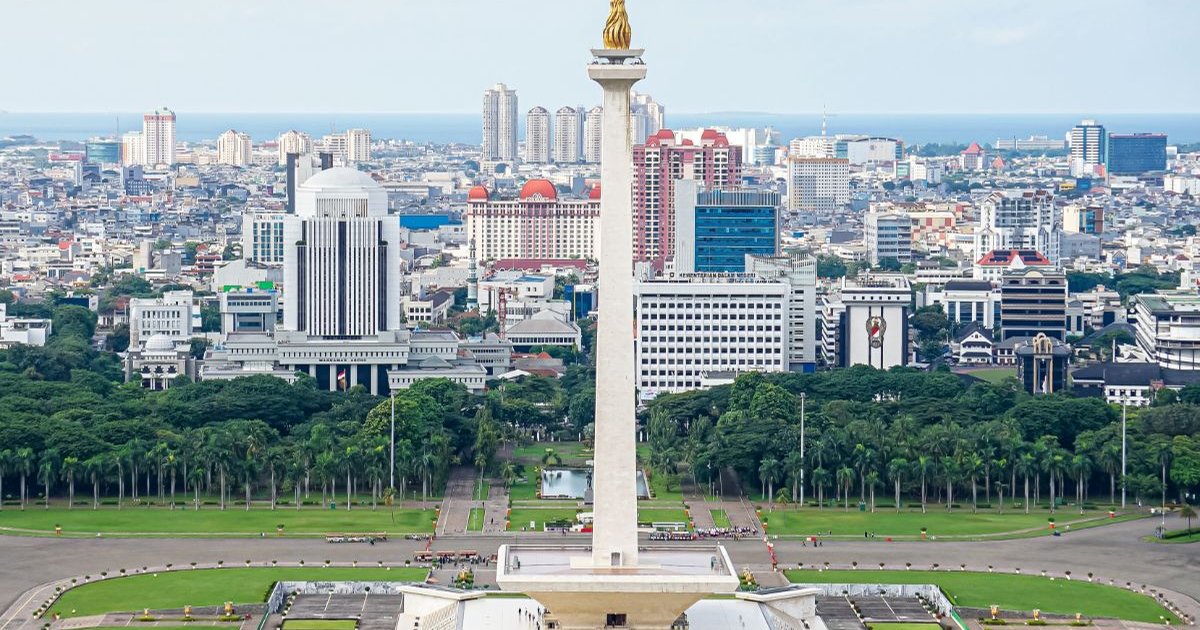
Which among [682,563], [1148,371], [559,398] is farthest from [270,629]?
[1148,371]

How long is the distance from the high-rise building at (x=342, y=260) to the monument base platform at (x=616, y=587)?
212 feet

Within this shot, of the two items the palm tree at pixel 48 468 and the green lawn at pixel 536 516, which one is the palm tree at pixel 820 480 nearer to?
the green lawn at pixel 536 516

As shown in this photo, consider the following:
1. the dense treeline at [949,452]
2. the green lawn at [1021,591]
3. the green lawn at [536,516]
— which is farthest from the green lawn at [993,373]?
the green lawn at [1021,591]

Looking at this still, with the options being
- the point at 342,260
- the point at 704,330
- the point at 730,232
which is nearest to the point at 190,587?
the point at 342,260

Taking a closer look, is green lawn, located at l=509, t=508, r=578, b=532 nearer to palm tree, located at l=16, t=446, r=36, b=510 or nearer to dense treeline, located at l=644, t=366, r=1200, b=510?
dense treeline, located at l=644, t=366, r=1200, b=510

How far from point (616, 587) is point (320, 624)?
517 inches

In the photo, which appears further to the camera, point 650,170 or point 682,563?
point 650,170

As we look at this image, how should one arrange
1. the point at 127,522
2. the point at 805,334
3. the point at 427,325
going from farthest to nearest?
the point at 427,325 < the point at 805,334 < the point at 127,522

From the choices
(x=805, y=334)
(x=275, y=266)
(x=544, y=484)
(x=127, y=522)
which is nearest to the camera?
(x=127, y=522)

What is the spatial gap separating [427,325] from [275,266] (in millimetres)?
23307

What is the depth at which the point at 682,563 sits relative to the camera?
6203cm

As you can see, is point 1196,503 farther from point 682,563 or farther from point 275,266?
point 275,266

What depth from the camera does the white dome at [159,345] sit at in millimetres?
133125

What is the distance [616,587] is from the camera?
59.6 m
